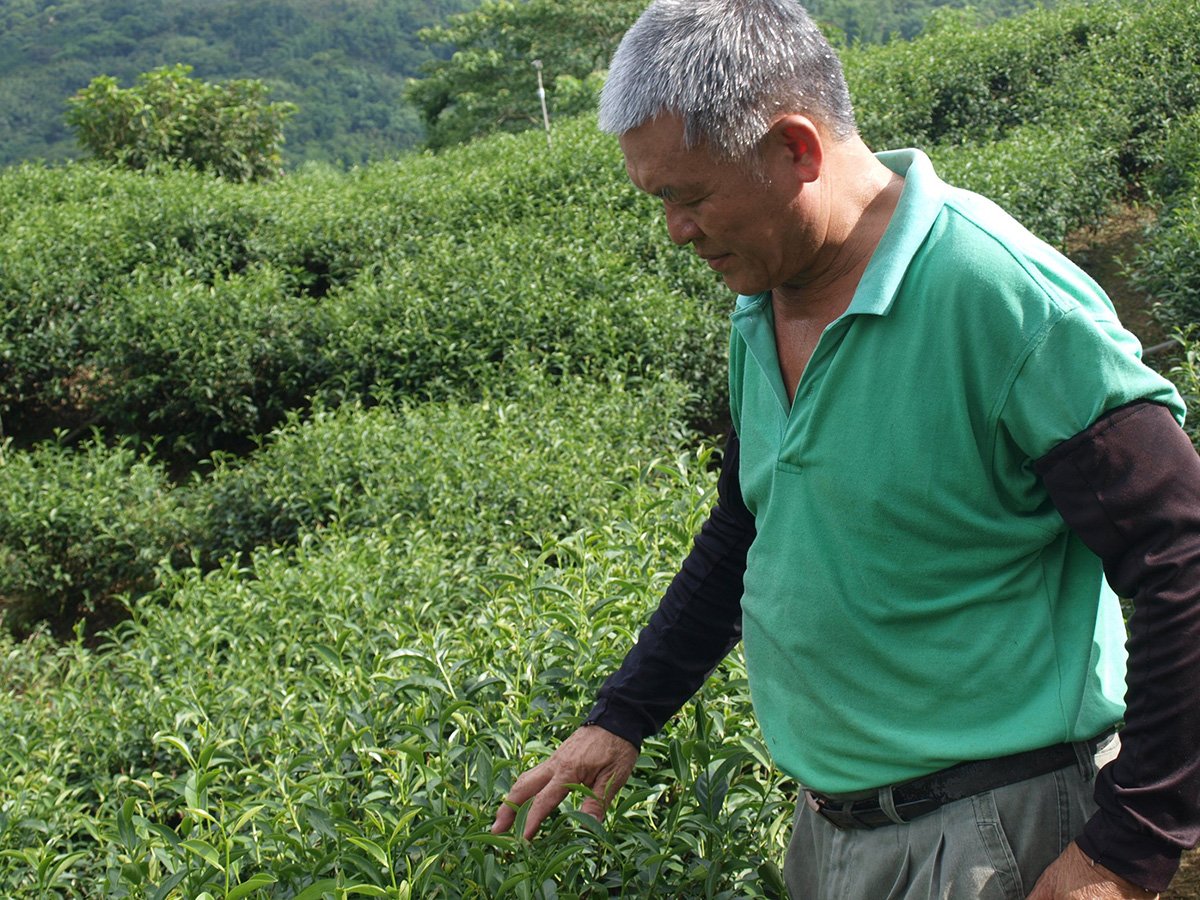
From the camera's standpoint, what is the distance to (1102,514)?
1070 mm

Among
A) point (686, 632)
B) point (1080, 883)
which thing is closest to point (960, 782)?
point (1080, 883)

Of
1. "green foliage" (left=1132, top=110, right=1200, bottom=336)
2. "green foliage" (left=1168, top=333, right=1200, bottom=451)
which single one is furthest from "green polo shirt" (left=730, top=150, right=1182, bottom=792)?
"green foliage" (left=1132, top=110, right=1200, bottom=336)

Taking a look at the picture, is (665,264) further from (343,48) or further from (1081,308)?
(343,48)

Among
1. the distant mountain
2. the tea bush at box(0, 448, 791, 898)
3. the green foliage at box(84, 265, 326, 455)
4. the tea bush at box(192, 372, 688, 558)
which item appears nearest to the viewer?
the tea bush at box(0, 448, 791, 898)

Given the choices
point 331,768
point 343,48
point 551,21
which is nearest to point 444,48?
point 343,48

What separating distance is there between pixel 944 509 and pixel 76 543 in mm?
5020

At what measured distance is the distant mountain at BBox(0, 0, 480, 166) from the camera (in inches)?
1575

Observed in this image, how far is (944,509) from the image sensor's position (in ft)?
3.92

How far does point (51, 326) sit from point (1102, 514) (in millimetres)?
6942

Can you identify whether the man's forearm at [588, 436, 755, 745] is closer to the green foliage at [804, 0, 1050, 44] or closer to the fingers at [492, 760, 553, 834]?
the fingers at [492, 760, 553, 834]

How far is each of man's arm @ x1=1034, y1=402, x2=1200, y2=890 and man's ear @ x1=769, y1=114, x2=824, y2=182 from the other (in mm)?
393

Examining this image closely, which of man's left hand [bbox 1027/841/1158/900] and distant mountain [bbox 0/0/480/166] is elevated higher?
man's left hand [bbox 1027/841/1158/900]

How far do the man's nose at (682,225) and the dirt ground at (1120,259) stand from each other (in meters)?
4.62

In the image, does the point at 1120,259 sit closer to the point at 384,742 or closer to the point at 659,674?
the point at 384,742
